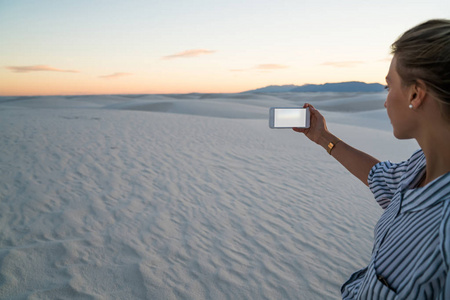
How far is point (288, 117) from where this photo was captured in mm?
1786

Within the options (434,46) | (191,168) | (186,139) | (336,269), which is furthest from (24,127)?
(434,46)

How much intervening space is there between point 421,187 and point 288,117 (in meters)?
0.92

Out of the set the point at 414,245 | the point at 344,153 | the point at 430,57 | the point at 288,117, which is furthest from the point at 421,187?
the point at 288,117

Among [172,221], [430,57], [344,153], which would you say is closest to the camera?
[430,57]

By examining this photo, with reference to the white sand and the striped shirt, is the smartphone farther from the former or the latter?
the white sand

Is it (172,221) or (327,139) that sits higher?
(327,139)

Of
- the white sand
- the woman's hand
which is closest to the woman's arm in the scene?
the woman's hand

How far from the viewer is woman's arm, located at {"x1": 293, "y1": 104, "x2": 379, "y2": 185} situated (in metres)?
1.53

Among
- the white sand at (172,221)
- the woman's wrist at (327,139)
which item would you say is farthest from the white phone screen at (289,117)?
the white sand at (172,221)

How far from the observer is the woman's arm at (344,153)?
5.03ft

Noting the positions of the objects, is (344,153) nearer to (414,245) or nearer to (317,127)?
(317,127)

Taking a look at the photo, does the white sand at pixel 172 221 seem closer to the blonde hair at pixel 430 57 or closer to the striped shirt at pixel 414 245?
the striped shirt at pixel 414 245

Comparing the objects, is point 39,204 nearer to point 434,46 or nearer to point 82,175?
point 82,175

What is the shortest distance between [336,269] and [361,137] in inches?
450
